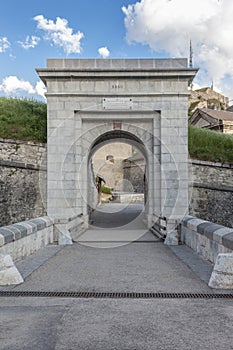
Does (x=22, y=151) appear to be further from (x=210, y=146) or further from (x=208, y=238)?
(x=208, y=238)

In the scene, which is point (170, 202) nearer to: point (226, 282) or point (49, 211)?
point (49, 211)

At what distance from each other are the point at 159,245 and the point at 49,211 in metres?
3.91

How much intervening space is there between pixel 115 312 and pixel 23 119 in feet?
43.2

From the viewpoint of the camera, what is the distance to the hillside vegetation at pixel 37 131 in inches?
586

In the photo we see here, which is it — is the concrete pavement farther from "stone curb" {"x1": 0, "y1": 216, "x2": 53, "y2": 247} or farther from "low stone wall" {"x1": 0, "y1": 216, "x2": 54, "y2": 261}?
"stone curb" {"x1": 0, "y1": 216, "x2": 53, "y2": 247}

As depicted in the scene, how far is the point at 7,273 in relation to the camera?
501 centimetres

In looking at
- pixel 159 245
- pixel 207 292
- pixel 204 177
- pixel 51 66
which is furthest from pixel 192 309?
pixel 204 177

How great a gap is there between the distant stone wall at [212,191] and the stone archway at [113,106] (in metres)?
3.50

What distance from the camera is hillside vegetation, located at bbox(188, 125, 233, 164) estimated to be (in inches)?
641

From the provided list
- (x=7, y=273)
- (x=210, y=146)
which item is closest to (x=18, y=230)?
(x=7, y=273)

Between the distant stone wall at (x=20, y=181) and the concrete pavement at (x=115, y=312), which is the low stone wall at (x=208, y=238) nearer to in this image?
the concrete pavement at (x=115, y=312)

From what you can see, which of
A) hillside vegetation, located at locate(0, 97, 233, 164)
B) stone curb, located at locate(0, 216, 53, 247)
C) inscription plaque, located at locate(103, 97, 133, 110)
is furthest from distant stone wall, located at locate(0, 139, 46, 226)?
stone curb, located at locate(0, 216, 53, 247)

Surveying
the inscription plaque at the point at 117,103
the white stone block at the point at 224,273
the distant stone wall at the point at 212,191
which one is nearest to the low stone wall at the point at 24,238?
the white stone block at the point at 224,273

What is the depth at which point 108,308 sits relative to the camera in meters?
3.93
